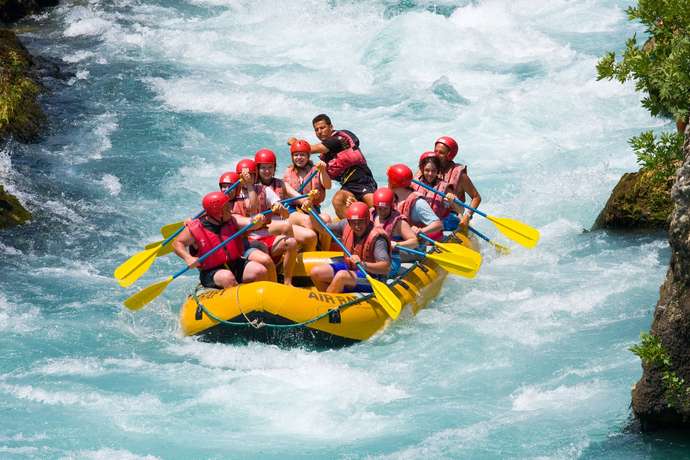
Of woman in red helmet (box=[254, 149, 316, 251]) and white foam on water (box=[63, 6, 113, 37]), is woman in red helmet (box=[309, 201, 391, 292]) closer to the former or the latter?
woman in red helmet (box=[254, 149, 316, 251])

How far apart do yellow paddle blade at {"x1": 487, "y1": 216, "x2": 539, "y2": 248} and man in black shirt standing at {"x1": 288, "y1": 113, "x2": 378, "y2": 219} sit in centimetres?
139

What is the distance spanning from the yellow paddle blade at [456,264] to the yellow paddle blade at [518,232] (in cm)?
115

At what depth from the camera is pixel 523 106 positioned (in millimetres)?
15938

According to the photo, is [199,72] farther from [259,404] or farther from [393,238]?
[259,404]

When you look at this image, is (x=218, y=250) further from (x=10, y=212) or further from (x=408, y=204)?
(x=10, y=212)

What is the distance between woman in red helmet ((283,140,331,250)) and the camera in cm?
923

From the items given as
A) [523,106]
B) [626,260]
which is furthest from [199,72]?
[626,260]

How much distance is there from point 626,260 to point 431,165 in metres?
2.10

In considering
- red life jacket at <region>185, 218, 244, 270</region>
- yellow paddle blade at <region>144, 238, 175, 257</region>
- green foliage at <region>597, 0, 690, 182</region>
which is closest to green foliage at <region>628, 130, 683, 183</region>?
green foliage at <region>597, 0, 690, 182</region>

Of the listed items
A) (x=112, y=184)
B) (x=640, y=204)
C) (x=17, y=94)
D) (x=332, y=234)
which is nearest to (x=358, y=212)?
(x=332, y=234)

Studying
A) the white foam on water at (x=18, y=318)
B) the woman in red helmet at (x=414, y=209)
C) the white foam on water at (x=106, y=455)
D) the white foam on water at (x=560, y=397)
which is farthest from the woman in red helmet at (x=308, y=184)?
the white foam on water at (x=106, y=455)

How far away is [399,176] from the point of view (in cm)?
934

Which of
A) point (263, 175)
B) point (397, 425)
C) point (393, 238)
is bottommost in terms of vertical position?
point (397, 425)

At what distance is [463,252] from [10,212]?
4984 mm
